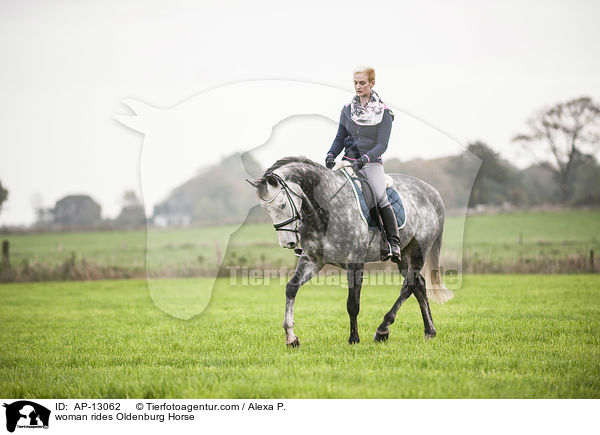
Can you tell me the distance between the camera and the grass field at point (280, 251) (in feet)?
54.2

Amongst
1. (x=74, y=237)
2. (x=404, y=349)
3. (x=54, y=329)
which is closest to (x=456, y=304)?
(x=404, y=349)

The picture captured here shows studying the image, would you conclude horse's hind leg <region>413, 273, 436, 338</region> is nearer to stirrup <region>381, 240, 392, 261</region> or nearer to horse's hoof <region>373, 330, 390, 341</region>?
horse's hoof <region>373, 330, 390, 341</region>

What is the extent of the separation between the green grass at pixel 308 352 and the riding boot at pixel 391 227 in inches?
49.9

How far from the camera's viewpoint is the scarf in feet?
20.4

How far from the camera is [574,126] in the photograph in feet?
72.1

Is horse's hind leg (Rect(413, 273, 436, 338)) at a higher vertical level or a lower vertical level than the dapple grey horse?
lower

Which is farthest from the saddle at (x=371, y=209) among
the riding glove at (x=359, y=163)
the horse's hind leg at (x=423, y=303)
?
the horse's hind leg at (x=423, y=303)

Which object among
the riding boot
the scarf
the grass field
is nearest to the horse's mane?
the scarf
